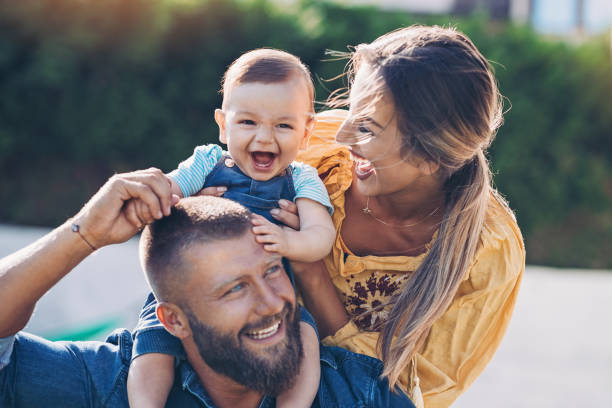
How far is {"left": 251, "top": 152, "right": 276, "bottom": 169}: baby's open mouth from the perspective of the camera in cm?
251

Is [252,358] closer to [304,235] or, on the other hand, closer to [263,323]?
[263,323]

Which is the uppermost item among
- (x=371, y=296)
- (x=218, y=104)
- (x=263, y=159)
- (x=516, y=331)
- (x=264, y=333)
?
(x=263, y=159)

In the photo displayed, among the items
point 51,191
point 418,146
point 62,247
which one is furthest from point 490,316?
point 51,191

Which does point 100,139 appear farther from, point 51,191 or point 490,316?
point 490,316

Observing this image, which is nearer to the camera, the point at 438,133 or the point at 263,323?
the point at 263,323

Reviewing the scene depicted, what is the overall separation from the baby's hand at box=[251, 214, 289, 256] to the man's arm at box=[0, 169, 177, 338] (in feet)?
0.99

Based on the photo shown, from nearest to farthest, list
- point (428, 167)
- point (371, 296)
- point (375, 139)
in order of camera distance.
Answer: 1. point (375, 139)
2. point (428, 167)
3. point (371, 296)

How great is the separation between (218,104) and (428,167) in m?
7.32

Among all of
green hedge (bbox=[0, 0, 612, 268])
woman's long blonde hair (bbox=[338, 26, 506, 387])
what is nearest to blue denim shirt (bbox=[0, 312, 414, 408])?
woman's long blonde hair (bbox=[338, 26, 506, 387])

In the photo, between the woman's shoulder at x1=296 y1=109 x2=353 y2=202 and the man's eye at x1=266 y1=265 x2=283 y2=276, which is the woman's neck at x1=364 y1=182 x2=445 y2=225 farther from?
the man's eye at x1=266 y1=265 x2=283 y2=276

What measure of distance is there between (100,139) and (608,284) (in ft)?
23.9

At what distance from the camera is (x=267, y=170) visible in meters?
2.51

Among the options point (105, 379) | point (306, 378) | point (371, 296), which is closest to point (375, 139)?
point (371, 296)

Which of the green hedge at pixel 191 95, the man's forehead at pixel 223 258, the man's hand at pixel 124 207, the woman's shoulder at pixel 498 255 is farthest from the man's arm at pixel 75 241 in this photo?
the green hedge at pixel 191 95
